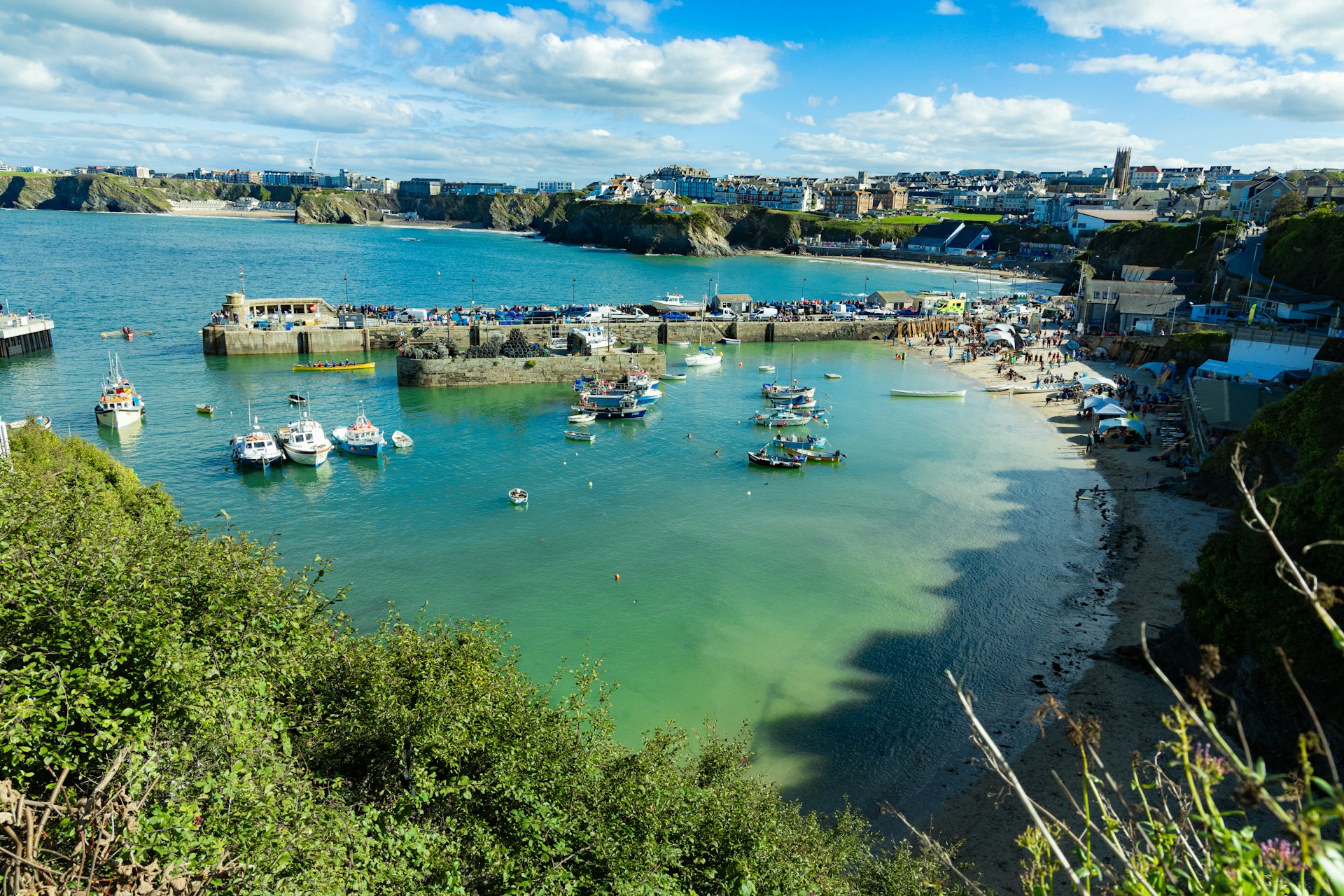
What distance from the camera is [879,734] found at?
18.7 meters

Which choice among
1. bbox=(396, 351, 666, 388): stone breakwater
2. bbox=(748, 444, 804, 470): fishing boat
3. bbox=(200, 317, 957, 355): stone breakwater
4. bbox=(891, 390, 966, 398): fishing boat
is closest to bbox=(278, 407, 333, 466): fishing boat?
bbox=(396, 351, 666, 388): stone breakwater

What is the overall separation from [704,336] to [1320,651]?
56327 mm

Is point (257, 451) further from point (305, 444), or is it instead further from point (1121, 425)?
point (1121, 425)

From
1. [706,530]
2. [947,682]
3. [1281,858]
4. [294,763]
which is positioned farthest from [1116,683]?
[294,763]

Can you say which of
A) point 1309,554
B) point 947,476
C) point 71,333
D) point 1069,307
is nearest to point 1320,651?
point 1309,554

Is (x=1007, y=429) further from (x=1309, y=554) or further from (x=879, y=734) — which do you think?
(x=879, y=734)

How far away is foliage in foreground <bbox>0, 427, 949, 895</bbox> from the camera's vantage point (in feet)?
25.1

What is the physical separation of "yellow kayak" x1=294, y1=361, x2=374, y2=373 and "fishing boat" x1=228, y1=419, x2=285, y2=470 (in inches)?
750

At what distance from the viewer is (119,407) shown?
39406mm

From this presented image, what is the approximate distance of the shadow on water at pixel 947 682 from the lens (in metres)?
17.2

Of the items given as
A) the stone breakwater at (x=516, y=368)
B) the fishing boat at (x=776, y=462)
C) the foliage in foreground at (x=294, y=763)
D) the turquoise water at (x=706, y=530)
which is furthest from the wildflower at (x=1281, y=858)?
the stone breakwater at (x=516, y=368)

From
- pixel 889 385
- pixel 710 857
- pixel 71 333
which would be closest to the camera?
pixel 710 857

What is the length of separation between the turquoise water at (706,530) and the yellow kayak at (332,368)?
45.3 inches

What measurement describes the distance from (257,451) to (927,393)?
4010 cm
